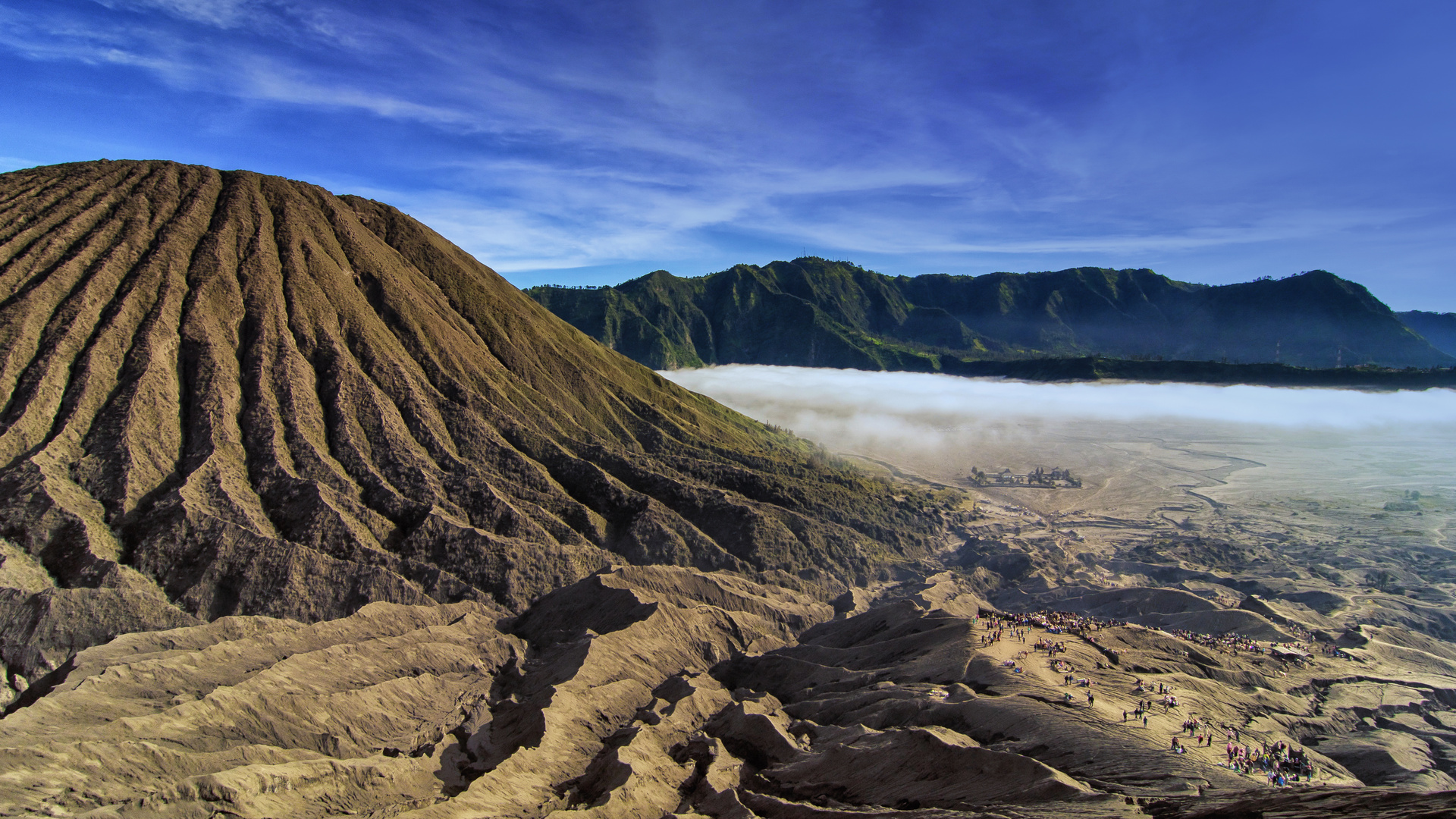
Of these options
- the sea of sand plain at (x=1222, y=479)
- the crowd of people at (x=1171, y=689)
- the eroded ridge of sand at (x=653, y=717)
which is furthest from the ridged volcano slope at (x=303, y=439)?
the sea of sand plain at (x=1222, y=479)

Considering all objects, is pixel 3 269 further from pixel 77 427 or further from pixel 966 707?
pixel 966 707

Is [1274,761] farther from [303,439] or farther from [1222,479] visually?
[1222,479]

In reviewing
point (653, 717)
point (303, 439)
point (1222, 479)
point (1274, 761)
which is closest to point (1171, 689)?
point (1274, 761)

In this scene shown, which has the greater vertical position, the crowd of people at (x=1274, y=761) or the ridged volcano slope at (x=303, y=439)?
the ridged volcano slope at (x=303, y=439)

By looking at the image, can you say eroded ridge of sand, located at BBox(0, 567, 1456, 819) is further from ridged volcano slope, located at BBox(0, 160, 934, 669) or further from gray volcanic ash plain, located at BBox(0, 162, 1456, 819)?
ridged volcano slope, located at BBox(0, 160, 934, 669)

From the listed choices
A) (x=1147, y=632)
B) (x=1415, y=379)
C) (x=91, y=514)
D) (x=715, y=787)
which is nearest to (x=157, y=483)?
(x=91, y=514)

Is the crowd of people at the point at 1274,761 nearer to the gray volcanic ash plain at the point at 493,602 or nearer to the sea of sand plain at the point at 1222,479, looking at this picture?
the gray volcanic ash plain at the point at 493,602
